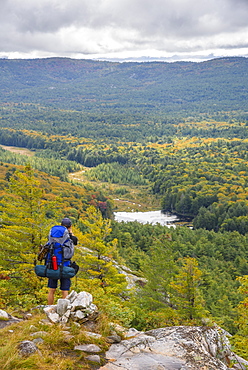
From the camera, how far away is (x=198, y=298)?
27.4 metres

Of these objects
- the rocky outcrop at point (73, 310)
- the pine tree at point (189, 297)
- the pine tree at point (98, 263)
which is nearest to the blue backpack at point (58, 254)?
the rocky outcrop at point (73, 310)

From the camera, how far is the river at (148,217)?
146 m

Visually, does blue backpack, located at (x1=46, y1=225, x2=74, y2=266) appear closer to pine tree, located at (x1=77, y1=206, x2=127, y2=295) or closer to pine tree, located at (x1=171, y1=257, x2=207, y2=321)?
pine tree, located at (x1=77, y1=206, x2=127, y2=295)

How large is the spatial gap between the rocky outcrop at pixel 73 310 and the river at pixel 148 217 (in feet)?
440

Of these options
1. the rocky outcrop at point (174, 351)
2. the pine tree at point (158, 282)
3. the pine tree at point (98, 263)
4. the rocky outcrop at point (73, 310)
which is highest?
the rocky outcrop at point (73, 310)

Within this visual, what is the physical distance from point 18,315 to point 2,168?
446 feet

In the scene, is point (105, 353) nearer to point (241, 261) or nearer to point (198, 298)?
point (198, 298)

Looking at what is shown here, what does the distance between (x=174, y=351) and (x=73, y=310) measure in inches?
131

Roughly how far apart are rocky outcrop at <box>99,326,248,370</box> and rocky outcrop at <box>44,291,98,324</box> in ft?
4.70

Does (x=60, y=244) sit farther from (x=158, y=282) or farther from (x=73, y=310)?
(x=158, y=282)

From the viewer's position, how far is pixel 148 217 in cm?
15238

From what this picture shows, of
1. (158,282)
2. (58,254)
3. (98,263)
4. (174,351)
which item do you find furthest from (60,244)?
(158,282)

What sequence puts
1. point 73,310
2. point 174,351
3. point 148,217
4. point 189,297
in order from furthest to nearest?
point 148,217, point 189,297, point 73,310, point 174,351

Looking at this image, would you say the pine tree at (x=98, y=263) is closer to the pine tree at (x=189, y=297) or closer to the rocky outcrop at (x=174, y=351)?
the pine tree at (x=189, y=297)
